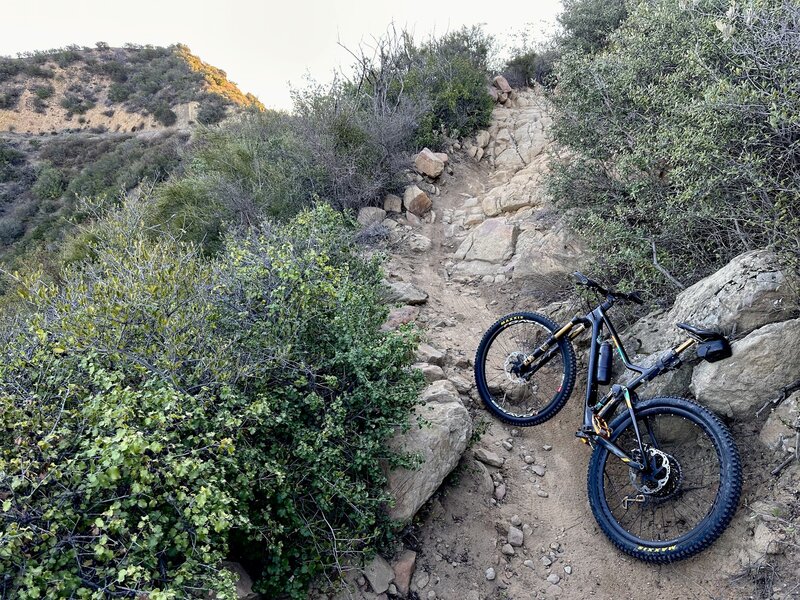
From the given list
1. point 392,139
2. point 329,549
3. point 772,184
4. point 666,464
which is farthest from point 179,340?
point 392,139

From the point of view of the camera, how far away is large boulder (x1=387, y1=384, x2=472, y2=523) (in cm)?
340

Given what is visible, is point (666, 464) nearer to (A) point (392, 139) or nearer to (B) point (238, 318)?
(B) point (238, 318)

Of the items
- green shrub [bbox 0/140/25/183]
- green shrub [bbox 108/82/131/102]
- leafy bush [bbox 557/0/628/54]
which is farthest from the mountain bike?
green shrub [bbox 108/82/131/102]

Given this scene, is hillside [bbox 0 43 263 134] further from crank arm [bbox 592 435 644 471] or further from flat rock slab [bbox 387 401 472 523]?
crank arm [bbox 592 435 644 471]

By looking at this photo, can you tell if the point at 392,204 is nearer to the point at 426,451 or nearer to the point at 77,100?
the point at 426,451

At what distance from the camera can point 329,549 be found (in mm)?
2967

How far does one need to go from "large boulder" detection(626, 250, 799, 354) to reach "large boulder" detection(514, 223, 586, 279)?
2.12m

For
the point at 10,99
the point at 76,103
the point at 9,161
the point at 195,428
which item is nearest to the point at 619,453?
the point at 195,428

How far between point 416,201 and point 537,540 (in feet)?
20.5

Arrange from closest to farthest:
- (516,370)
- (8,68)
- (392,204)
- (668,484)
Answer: (668,484) → (516,370) → (392,204) → (8,68)

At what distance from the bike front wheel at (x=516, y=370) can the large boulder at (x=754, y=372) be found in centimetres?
128

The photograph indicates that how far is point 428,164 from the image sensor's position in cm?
948

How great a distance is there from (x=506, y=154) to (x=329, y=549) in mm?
9544

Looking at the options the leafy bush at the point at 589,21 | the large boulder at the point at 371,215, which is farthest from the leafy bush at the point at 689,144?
the leafy bush at the point at 589,21
